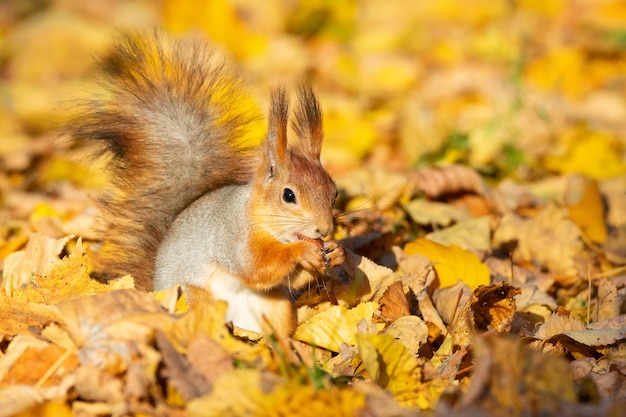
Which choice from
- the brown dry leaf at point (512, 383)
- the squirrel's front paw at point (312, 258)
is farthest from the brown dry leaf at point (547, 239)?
the brown dry leaf at point (512, 383)

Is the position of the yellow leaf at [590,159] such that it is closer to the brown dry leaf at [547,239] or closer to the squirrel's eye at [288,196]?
the brown dry leaf at [547,239]

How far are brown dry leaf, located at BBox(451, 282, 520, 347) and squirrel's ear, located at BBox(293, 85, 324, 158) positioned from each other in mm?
586

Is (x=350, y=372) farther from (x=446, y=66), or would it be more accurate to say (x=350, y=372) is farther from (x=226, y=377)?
(x=446, y=66)

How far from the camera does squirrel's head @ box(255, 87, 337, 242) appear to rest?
188 centimetres

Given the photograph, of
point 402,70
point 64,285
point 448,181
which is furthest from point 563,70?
point 64,285

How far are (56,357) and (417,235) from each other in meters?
1.40

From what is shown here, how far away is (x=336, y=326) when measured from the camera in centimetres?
183

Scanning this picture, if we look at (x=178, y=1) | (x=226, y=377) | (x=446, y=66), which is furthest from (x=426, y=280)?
(x=178, y=1)

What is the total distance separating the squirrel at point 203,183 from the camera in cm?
194

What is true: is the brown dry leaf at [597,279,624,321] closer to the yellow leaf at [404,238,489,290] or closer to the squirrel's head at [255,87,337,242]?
the yellow leaf at [404,238,489,290]

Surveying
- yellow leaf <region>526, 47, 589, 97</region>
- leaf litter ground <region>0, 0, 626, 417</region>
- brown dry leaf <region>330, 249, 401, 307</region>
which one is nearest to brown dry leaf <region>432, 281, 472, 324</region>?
leaf litter ground <region>0, 0, 626, 417</region>

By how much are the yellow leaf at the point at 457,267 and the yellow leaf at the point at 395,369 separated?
0.62m

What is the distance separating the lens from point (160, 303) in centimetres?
160

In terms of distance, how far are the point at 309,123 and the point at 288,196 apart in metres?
0.24
